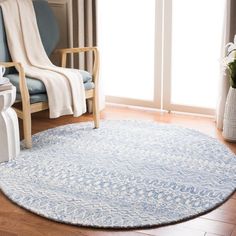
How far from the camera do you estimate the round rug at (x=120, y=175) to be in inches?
90.2

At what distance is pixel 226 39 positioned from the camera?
3393mm

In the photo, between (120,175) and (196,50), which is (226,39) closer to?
(196,50)

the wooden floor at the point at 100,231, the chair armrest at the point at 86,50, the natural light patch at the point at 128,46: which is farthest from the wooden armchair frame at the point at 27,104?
the wooden floor at the point at 100,231

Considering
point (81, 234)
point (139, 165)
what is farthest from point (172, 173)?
point (81, 234)

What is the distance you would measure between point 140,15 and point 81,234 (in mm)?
2311

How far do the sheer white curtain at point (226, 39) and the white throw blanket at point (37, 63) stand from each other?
1.04m

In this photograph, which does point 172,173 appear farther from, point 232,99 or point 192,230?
point 232,99

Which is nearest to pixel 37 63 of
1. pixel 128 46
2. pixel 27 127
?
pixel 27 127

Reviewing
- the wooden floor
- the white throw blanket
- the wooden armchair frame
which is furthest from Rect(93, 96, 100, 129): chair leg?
the wooden floor

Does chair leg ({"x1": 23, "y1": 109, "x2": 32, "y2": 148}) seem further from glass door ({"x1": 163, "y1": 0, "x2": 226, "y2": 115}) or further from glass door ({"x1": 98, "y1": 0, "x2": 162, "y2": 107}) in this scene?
glass door ({"x1": 163, "y1": 0, "x2": 226, "y2": 115})

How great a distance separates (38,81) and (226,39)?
1389mm

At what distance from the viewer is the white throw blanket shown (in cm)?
322

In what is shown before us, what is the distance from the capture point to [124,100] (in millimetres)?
4215

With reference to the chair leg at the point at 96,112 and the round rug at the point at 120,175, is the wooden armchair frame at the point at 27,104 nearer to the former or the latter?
the chair leg at the point at 96,112
